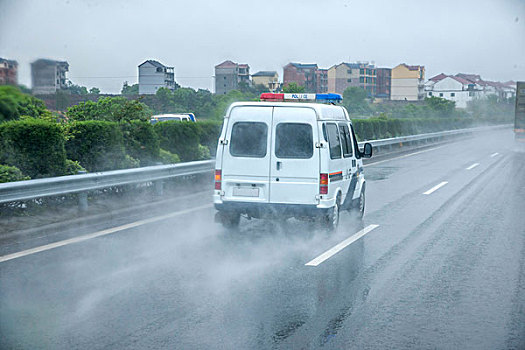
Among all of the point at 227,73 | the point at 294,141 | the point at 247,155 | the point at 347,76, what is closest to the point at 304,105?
the point at 294,141

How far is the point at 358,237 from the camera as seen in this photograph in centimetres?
996

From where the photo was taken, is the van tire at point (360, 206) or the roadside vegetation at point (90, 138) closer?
A: the roadside vegetation at point (90, 138)

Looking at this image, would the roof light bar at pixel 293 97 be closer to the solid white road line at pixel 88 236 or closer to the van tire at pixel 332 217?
the van tire at pixel 332 217

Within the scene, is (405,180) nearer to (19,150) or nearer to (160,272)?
(19,150)

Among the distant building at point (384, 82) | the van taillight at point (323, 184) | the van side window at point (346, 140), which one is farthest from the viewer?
the distant building at point (384, 82)

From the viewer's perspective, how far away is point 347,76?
16138 cm

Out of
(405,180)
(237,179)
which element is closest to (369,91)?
(405,180)

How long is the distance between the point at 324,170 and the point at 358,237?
1288 millimetres

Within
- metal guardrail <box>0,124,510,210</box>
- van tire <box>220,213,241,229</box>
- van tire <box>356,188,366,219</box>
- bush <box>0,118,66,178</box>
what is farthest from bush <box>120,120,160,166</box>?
van tire <box>356,188,366,219</box>

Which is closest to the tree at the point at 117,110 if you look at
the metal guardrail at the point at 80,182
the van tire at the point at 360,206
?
the metal guardrail at the point at 80,182

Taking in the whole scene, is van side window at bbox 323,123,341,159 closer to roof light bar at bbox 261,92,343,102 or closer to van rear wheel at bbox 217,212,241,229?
roof light bar at bbox 261,92,343,102

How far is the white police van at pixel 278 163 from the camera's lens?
946 cm

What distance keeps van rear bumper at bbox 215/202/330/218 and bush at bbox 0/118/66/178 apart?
4.05 meters

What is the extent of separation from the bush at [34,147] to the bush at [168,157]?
5.37 metres
